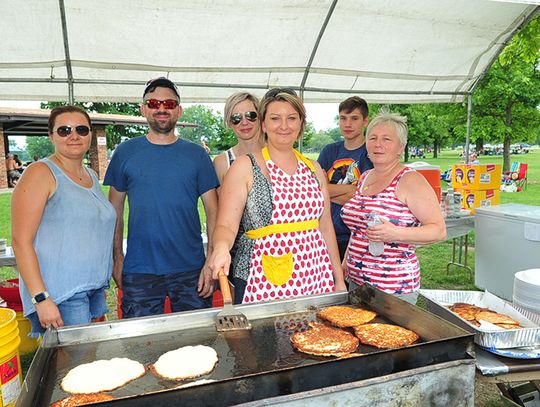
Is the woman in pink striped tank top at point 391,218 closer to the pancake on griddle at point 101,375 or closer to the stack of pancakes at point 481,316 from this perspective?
the stack of pancakes at point 481,316

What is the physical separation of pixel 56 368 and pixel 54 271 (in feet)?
2.60

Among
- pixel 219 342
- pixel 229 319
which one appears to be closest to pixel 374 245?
pixel 229 319

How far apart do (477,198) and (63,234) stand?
6.33 meters

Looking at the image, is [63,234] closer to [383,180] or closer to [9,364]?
[9,364]

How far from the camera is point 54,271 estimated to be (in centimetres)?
230

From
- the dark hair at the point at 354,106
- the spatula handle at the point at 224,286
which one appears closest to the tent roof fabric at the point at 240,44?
the dark hair at the point at 354,106

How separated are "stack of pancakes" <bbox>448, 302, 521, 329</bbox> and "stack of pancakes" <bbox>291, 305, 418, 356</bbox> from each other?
0.36 metres

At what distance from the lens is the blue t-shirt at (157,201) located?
8.61ft

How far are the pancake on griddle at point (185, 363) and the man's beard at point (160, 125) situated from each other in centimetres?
148

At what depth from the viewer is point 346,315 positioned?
2061mm

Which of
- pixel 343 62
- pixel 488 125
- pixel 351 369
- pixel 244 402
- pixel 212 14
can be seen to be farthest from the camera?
pixel 488 125

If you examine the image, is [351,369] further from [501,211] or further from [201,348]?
[501,211]

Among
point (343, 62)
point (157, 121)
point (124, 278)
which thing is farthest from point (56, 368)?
point (343, 62)

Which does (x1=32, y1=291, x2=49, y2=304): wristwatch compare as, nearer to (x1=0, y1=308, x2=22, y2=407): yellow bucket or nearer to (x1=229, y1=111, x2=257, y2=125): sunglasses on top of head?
(x1=0, y1=308, x2=22, y2=407): yellow bucket
